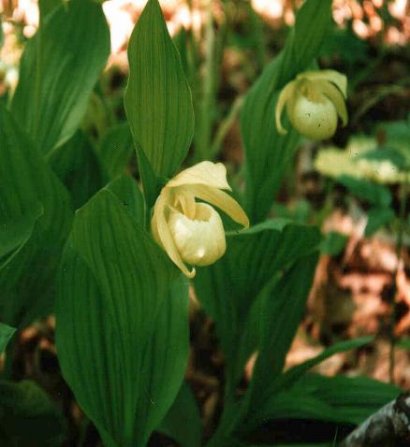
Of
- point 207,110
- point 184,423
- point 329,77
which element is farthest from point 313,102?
point 207,110

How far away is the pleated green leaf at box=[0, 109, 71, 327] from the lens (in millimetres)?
1279

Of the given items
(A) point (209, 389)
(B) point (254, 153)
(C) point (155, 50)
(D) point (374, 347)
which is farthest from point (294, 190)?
(C) point (155, 50)

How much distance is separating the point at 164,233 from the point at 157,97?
216 mm

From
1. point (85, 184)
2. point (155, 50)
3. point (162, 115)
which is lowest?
point (85, 184)

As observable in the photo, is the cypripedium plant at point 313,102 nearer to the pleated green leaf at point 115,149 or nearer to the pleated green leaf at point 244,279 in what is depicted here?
the pleated green leaf at point 244,279

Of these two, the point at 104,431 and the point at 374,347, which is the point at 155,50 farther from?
the point at 374,347

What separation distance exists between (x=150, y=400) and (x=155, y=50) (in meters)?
0.67

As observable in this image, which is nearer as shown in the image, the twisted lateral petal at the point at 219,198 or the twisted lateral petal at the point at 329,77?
the twisted lateral petal at the point at 219,198

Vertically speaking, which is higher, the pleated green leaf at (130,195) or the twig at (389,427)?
the pleated green leaf at (130,195)

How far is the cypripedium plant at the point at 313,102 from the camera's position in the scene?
1412 millimetres

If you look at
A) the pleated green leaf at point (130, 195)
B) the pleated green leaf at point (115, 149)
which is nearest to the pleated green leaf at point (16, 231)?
the pleated green leaf at point (130, 195)

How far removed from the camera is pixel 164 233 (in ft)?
3.54

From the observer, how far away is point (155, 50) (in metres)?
1.06

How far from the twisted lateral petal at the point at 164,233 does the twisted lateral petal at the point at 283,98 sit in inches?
17.2
